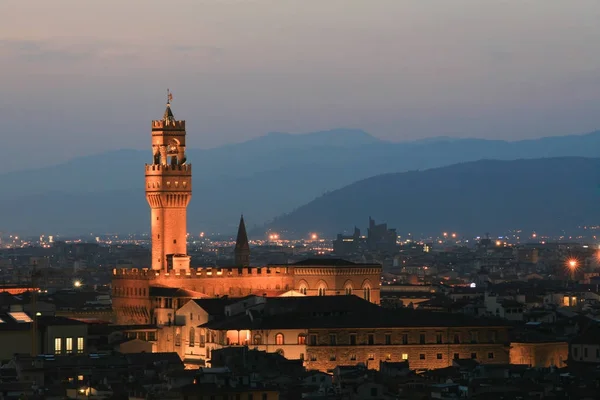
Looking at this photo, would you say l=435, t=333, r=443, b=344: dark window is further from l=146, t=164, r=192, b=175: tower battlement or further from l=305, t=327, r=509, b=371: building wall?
l=146, t=164, r=192, b=175: tower battlement

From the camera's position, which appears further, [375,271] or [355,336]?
[375,271]

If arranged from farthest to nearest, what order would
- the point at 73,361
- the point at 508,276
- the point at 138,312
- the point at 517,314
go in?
1. the point at 508,276
2. the point at 517,314
3. the point at 138,312
4. the point at 73,361

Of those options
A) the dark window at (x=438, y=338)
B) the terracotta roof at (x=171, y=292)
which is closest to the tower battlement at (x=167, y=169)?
the terracotta roof at (x=171, y=292)

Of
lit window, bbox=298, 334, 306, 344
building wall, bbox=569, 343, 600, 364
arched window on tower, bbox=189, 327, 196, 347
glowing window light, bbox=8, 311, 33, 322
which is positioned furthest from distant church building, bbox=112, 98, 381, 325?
building wall, bbox=569, 343, 600, 364

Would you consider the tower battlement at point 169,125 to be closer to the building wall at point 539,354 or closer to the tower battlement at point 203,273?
the tower battlement at point 203,273

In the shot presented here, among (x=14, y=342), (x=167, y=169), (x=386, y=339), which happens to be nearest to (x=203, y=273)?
(x=167, y=169)

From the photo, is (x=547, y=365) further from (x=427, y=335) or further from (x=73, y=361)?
(x=73, y=361)

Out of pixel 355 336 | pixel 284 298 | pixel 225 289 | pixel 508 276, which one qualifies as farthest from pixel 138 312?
pixel 508 276
